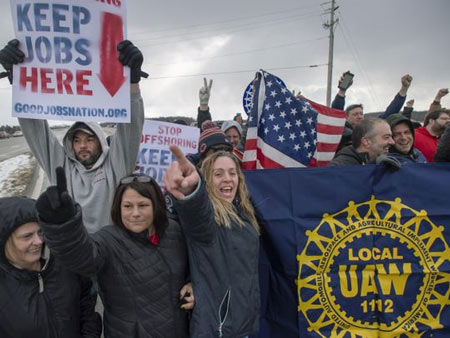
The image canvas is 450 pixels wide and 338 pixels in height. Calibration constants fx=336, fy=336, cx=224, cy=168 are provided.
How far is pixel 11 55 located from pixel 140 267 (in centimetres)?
147

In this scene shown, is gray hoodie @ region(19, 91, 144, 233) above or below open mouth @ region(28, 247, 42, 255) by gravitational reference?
above

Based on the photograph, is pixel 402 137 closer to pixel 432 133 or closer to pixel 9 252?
pixel 432 133

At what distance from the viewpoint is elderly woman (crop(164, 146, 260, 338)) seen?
1.66 meters

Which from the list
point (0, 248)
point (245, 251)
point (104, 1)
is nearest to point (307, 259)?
point (245, 251)

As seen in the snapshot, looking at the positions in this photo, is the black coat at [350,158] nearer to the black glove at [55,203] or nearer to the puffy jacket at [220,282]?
the puffy jacket at [220,282]

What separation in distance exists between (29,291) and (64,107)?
3.64 feet

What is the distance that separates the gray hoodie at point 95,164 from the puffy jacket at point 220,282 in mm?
888

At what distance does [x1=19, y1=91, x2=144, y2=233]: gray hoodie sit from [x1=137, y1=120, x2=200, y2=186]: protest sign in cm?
126

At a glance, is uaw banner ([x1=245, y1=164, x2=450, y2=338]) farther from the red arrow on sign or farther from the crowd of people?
the red arrow on sign

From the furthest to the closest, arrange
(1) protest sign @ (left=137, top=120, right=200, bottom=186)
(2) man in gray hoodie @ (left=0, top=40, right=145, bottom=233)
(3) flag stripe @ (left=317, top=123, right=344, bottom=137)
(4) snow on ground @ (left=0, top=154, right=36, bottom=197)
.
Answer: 1. (4) snow on ground @ (left=0, top=154, right=36, bottom=197)
2. (1) protest sign @ (left=137, top=120, right=200, bottom=186)
3. (3) flag stripe @ (left=317, top=123, right=344, bottom=137)
4. (2) man in gray hoodie @ (left=0, top=40, right=145, bottom=233)

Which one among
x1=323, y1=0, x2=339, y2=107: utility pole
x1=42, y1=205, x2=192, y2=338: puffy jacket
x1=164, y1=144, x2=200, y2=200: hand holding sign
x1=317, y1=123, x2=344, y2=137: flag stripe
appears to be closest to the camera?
x1=164, y1=144, x2=200, y2=200: hand holding sign

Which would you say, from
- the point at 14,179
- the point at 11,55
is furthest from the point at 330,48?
the point at 11,55

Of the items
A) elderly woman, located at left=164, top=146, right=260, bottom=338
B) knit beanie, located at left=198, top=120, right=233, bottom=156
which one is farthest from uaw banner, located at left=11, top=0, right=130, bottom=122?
knit beanie, located at left=198, top=120, right=233, bottom=156

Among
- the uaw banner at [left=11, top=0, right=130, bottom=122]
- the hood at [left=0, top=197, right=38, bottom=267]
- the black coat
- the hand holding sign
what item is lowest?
the hood at [left=0, top=197, right=38, bottom=267]
